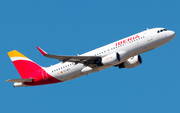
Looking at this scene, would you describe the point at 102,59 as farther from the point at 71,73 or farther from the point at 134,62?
the point at 134,62

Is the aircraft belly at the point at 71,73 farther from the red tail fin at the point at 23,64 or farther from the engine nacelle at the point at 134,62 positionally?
the engine nacelle at the point at 134,62

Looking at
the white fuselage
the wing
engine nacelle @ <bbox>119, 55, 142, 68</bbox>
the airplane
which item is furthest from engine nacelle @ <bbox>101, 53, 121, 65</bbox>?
engine nacelle @ <bbox>119, 55, 142, 68</bbox>

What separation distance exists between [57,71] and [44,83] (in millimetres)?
3534

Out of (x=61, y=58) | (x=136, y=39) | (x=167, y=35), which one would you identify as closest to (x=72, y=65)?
(x=61, y=58)

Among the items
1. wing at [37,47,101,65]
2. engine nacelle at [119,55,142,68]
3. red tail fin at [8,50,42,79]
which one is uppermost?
red tail fin at [8,50,42,79]

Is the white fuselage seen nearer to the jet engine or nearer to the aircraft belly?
the aircraft belly

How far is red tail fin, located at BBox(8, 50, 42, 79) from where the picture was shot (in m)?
53.2

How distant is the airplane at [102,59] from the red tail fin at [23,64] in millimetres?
480

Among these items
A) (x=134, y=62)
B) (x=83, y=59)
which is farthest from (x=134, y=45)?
(x=83, y=59)

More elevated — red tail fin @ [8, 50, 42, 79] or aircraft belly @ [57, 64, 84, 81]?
red tail fin @ [8, 50, 42, 79]

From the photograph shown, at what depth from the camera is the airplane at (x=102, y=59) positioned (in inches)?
1817

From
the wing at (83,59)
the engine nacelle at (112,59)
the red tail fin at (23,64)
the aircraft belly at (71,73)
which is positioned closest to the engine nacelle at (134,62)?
the engine nacelle at (112,59)

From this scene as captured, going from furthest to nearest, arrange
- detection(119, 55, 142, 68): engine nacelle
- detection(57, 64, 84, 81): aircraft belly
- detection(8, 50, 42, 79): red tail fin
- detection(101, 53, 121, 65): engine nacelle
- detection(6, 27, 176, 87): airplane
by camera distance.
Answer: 1. detection(8, 50, 42, 79): red tail fin
2. detection(119, 55, 142, 68): engine nacelle
3. detection(57, 64, 84, 81): aircraft belly
4. detection(6, 27, 176, 87): airplane
5. detection(101, 53, 121, 65): engine nacelle

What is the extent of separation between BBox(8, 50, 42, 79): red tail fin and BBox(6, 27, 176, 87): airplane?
0.48 m
